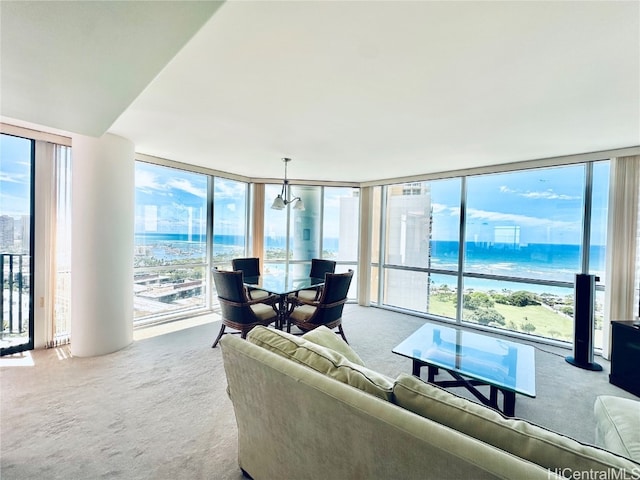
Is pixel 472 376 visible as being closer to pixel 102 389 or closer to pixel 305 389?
pixel 305 389

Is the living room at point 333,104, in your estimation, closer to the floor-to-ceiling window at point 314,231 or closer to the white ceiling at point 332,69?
the white ceiling at point 332,69

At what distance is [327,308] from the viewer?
3.29 meters

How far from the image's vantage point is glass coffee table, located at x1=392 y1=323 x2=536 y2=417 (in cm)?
201

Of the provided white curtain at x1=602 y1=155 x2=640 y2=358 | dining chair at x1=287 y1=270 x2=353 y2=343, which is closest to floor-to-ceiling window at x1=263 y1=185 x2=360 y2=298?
dining chair at x1=287 y1=270 x2=353 y2=343

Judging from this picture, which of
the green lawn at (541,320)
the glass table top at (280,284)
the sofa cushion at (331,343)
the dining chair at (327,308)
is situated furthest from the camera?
the green lawn at (541,320)

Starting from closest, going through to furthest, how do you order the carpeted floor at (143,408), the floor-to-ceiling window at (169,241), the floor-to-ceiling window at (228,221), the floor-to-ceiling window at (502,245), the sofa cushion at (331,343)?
the carpeted floor at (143,408) → the sofa cushion at (331,343) → the floor-to-ceiling window at (502,245) → the floor-to-ceiling window at (169,241) → the floor-to-ceiling window at (228,221)

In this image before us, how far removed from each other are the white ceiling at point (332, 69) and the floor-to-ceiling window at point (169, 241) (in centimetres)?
133

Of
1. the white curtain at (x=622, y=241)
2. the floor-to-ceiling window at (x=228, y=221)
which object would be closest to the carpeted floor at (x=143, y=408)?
the white curtain at (x=622, y=241)

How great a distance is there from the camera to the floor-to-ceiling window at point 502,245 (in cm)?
363

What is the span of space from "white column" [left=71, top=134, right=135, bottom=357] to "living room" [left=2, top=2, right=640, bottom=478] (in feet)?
0.05

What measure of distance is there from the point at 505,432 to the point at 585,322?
3.31 meters

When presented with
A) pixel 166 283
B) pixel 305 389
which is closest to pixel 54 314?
pixel 166 283

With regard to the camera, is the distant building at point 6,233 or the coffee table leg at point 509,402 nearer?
the coffee table leg at point 509,402

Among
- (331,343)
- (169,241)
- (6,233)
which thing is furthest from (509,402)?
(6,233)
